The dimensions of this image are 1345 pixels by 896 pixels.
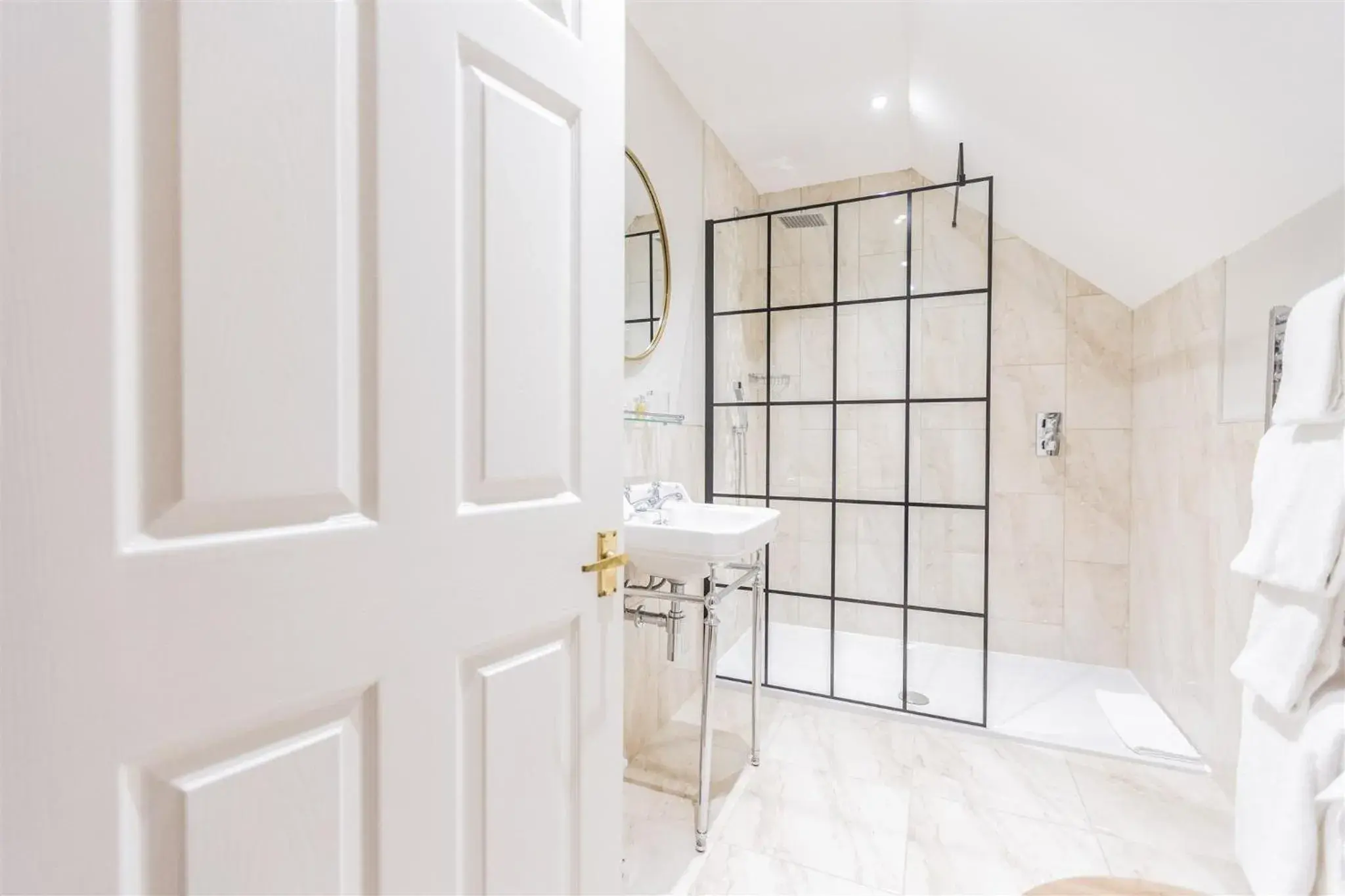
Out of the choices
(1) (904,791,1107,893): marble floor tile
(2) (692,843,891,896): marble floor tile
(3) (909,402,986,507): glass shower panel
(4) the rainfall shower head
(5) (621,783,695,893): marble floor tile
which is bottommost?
(5) (621,783,695,893): marble floor tile

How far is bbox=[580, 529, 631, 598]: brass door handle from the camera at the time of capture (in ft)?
3.17

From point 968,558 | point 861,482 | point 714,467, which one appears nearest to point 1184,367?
point 968,558

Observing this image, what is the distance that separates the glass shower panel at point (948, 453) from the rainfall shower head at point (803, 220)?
924mm

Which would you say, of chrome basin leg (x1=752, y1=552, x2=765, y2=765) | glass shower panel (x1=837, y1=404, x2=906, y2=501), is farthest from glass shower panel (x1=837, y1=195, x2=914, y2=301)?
chrome basin leg (x1=752, y1=552, x2=765, y2=765)

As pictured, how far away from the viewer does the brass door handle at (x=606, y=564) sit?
97cm

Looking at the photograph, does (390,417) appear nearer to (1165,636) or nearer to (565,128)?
(565,128)

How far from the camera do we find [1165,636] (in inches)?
85.5

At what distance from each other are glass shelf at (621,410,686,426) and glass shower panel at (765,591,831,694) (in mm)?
1000

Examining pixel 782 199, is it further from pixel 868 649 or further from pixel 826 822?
pixel 826 822

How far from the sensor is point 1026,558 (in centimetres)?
278

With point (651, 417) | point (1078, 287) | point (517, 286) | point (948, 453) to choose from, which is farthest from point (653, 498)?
point (1078, 287)

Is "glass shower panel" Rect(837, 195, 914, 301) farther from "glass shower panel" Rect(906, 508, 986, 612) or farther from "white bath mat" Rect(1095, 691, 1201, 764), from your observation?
"white bath mat" Rect(1095, 691, 1201, 764)

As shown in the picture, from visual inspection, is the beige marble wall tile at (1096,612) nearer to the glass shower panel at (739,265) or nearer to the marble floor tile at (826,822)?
the marble floor tile at (826,822)

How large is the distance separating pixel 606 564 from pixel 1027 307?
278 centimetres
